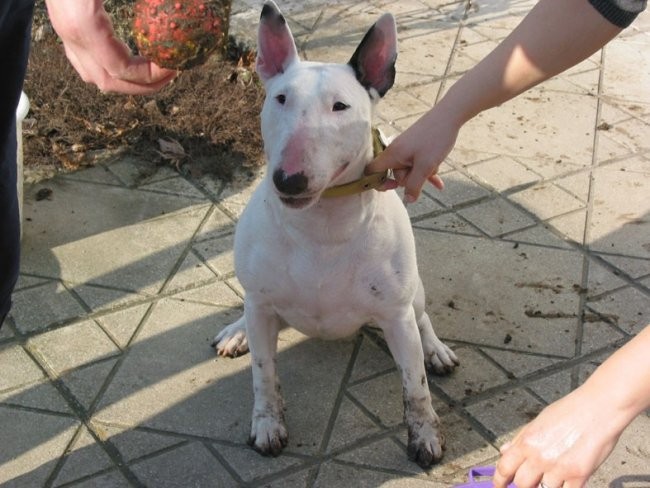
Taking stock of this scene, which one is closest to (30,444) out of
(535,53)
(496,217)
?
(535,53)

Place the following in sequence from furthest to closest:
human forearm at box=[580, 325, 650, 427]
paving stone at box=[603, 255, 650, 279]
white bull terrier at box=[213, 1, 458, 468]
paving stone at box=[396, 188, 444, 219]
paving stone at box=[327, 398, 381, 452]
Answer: paving stone at box=[396, 188, 444, 219]
paving stone at box=[603, 255, 650, 279]
paving stone at box=[327, 398, 381, 452]
white bull terrier at box=[213, 1, 458, 468]
human forearm at box=[580, 325, 650, 427]

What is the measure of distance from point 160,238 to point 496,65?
92.4 inches

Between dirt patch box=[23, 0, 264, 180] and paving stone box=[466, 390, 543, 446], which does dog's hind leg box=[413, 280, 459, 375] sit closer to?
paving stone box=[466, 390, 543, 446]

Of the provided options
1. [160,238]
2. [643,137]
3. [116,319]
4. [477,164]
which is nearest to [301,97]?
[116,319]

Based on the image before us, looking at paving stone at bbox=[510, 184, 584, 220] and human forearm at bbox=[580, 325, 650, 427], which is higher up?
human forearm at bbox=[580, 325, 650, 427]

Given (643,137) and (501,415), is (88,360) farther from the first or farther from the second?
(643,137)

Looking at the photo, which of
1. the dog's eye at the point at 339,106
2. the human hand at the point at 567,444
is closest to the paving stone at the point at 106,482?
the dog's eye at the point at 339,106

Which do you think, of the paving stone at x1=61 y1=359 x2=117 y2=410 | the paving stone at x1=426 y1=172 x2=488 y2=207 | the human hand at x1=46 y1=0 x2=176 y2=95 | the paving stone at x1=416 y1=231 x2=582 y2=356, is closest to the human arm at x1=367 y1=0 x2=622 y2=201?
the human hand at x1=46 y1=0 x2=176 y2=95

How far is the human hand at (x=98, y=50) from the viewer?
2.29m

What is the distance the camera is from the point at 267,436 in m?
3.39

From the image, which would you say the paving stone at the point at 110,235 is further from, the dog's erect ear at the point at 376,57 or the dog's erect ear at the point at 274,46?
the dog's erect ear at the point at 376,57

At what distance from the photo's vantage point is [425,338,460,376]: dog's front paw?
3.77 m

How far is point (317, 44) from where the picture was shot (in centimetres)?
635

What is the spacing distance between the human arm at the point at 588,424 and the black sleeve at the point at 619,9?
2.66 ft
